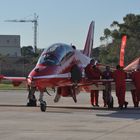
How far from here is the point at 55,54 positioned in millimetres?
23391

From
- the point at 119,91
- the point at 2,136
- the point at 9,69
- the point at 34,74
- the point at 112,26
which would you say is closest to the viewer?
the point at 2,136

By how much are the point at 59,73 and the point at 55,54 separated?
88 centimetres

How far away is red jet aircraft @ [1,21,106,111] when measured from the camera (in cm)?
2175

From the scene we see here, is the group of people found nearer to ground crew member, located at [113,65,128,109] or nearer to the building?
ground crew member, located at [113,65,128,109]

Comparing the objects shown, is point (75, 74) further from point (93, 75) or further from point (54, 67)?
point (54, 67)

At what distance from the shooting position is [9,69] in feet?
235

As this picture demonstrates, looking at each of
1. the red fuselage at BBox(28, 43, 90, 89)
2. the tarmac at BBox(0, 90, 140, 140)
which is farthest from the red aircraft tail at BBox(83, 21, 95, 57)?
the tarmac at BBox(0, 90, 140, 140)

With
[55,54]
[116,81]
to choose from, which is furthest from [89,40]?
[55,54]

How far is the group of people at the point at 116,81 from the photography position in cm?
2409

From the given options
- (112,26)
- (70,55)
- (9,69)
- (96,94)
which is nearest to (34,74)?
(70,55)

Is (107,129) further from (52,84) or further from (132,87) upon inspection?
(132,87)

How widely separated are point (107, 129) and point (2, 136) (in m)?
3.12

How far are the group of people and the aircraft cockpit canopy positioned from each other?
6.54 feet

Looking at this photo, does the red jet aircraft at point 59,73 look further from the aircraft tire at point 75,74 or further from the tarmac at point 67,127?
the tarmac at point 67,127
